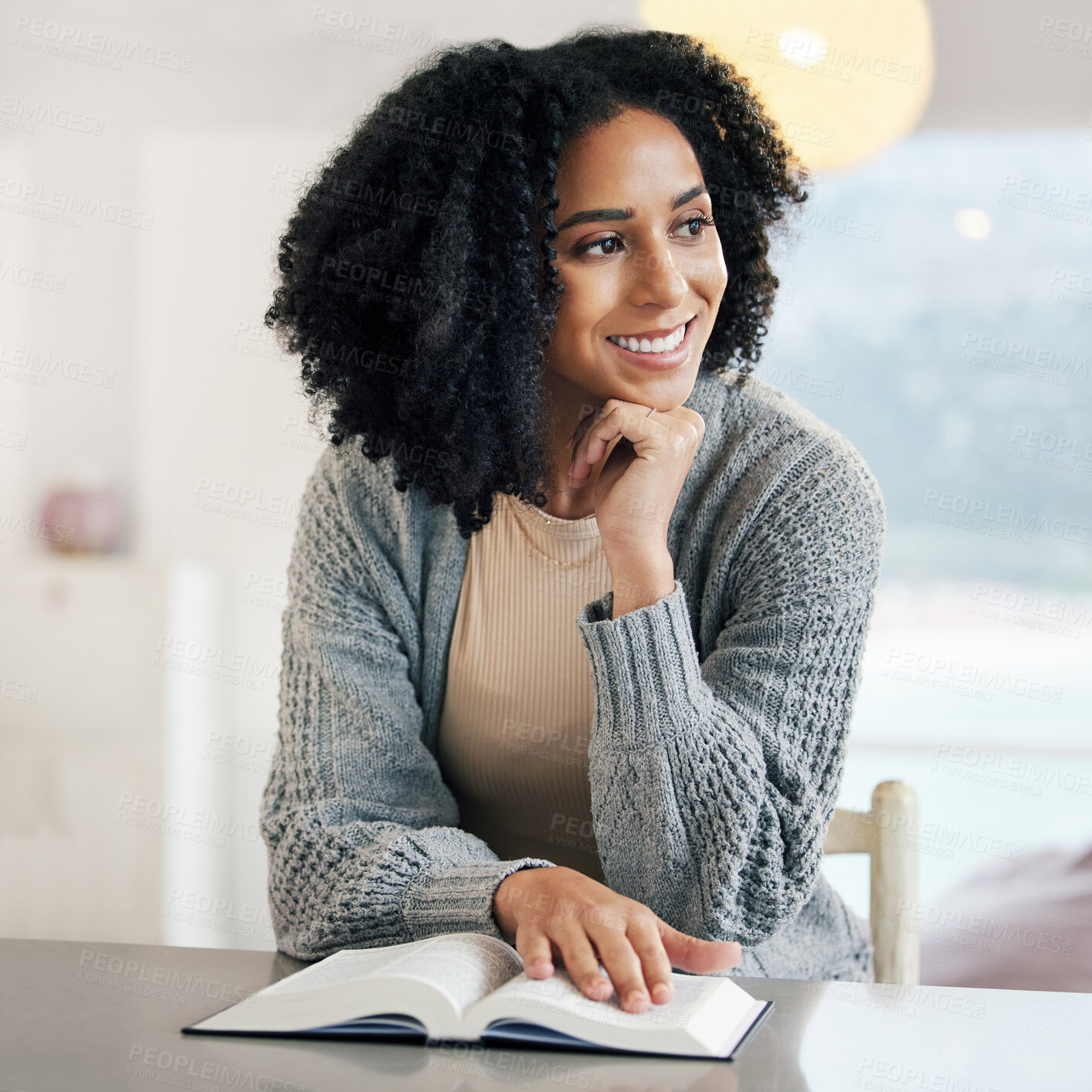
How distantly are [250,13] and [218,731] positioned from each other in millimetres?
1655

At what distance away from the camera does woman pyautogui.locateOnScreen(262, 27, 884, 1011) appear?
1.01 metres

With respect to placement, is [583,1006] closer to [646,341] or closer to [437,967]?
[437,967]

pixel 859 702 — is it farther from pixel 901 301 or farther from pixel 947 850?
pixel 901 301

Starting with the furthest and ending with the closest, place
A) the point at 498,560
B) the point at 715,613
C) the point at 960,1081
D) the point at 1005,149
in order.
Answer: the point at 1005,149 → the point at 498,560 → the point at 715,613 → the point at 960,1081

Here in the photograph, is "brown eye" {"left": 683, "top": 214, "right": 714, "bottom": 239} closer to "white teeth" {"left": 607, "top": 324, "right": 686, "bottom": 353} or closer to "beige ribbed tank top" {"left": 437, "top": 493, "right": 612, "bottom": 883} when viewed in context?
"white teeth" {"left": 607, "top": 324, "right": 686, "bottom": 353}

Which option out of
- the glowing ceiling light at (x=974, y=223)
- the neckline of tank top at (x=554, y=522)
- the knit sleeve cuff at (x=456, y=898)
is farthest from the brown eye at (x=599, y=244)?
the glowing ceiling light at (x=974, y=223)

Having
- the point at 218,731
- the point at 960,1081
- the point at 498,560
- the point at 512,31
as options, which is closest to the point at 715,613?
the point at 498,560

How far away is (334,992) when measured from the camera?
726 mm

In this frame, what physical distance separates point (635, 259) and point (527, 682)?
0.44 meters

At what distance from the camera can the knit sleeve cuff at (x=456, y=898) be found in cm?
91

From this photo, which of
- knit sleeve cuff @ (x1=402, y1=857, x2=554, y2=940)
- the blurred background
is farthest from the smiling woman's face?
the blurred background

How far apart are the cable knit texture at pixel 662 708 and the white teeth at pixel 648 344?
11 cm

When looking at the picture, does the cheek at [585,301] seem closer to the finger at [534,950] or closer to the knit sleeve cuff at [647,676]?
the knit sleeve cuff at [647,676]

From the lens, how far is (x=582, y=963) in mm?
770
